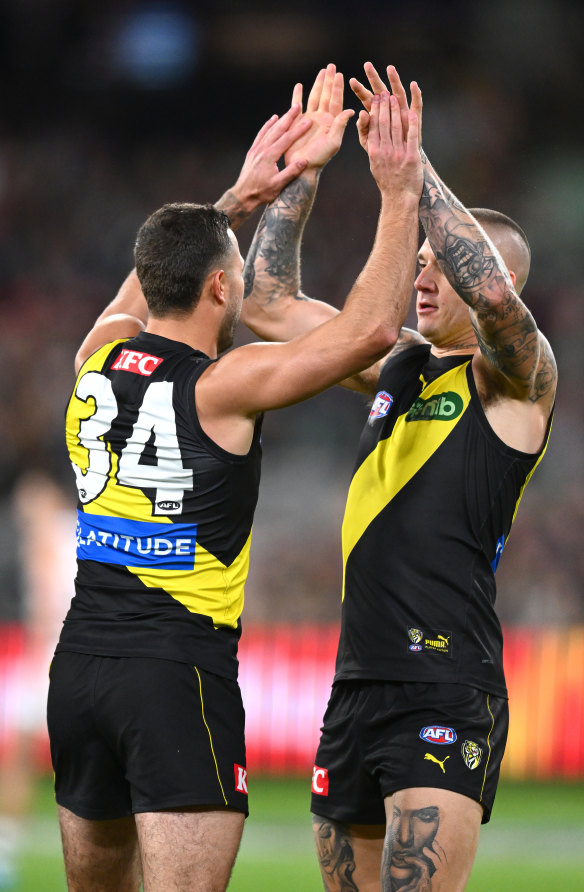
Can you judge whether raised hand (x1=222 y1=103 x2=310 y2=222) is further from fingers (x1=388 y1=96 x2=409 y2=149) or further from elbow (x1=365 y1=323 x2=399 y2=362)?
elbow (x1=365 y1=323 x2=399 y2=362)

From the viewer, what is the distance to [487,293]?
396cm

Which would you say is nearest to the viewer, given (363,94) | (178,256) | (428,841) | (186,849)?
(186,849)

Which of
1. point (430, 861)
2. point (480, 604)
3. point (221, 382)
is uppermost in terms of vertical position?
point (221, 382)

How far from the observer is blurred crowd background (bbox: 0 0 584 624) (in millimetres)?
14258

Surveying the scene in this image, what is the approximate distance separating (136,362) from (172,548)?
65 centimetres

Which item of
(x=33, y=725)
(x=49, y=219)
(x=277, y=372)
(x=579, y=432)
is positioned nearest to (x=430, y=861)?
(x=277, y=372)

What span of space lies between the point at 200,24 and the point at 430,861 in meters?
21.9

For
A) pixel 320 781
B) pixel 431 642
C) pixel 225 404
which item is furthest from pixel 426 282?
pixel 320 781

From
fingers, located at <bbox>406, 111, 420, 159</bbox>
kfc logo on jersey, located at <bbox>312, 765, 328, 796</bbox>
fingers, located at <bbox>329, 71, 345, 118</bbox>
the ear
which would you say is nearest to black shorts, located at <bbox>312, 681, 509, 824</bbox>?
kfc logo on jersey, located at <bbox>312, 765, 328, 796</bbox>

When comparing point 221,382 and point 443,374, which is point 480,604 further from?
point 221,382

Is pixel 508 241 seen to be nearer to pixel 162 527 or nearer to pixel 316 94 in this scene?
pixel 316 94

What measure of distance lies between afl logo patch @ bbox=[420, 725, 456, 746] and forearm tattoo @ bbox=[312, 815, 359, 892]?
0.56 meters

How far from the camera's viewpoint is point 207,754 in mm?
3688

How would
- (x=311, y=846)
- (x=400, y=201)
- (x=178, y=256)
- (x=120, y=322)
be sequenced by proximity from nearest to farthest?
(x=178, y=256)
(x=400, y=201)
(x=120, y=322)
(x=311, y=846)
